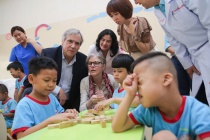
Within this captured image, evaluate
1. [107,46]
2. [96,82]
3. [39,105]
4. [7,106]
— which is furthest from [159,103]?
[7,106]

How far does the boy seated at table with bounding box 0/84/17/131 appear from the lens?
290 cm

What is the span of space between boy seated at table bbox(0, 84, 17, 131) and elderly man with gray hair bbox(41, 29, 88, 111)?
43.4 inches

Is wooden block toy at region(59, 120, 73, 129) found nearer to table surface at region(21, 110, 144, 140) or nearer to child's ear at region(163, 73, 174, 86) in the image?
table surface at region(21, 110, 144, 140)

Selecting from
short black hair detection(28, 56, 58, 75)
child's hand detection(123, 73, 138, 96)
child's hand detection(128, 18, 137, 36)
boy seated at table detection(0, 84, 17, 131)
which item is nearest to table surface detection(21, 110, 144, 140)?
child's hand detection(123, 73, 138, 96)

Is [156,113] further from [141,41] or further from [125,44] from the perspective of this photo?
[125,44]

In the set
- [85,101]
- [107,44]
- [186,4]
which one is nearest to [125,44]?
[107,44]

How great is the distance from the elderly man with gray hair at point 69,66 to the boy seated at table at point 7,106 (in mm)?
1102

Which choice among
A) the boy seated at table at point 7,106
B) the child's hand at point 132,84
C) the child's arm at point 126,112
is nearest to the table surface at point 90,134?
the child's arm at point 126,112

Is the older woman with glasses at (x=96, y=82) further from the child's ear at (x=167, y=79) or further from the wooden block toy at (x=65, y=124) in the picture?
the child's ear at (x=167, y=79)

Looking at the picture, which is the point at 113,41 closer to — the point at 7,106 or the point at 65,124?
the point at 65,124

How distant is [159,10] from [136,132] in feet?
3.36

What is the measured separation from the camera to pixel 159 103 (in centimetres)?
92

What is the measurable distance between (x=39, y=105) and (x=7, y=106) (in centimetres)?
193

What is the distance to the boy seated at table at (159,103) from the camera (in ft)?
2.90
